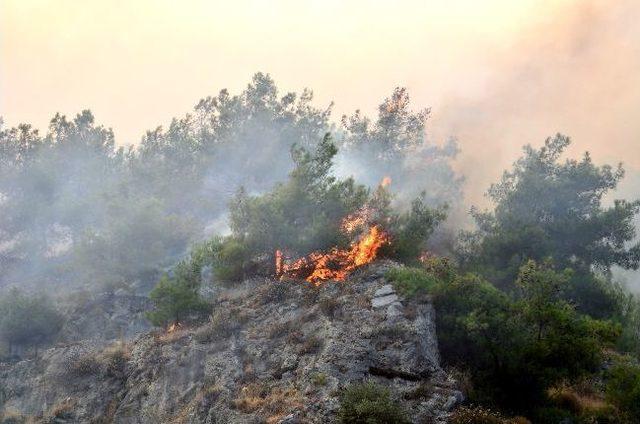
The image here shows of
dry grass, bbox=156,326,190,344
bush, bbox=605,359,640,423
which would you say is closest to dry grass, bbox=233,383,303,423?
dry grass, bbox=156,326,190,344

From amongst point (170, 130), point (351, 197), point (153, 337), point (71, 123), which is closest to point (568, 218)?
point (351, 197)

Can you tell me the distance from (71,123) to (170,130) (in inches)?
426

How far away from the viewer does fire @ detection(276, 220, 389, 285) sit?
29938 millimetres

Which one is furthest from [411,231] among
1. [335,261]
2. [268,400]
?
[268,400]

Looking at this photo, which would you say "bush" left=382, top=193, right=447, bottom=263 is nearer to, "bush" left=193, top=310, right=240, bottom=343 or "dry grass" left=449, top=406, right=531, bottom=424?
"bush" left=193, top=310, right=240, bottom=343

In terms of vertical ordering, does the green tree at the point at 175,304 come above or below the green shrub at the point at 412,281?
above

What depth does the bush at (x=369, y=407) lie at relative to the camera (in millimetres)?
17703

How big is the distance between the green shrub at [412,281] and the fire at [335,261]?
362cm

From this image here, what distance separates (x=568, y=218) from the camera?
138 feet

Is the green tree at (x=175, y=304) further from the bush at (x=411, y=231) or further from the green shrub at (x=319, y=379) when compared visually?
the bush at (x=411, y=231)

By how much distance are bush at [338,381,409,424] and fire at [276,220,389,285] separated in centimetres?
1083

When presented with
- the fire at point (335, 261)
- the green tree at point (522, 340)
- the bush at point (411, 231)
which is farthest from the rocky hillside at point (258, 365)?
the bush at point (411, 231)

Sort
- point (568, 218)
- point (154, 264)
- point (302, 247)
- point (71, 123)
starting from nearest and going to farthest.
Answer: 1. point (302, 247)
2. point (568, 218)
3. point (154, 264)
4. point (71, 123)

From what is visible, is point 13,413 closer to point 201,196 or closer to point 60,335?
point 60,335
